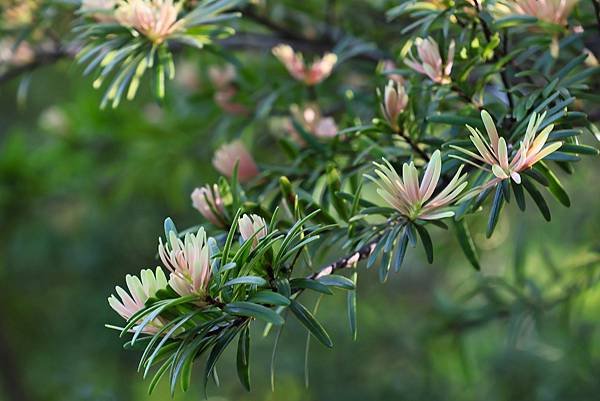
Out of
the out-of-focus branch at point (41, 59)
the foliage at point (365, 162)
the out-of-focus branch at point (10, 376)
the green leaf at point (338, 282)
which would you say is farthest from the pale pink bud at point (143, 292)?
the out-of-focus branch at point (10, 376)

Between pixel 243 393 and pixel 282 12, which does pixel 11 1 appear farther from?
pixel 243 393

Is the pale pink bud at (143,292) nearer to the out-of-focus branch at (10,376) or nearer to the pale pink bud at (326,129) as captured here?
the pale pink bud at (326,129)

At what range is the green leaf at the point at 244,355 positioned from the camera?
0.59m

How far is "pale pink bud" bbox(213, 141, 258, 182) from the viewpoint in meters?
0.86

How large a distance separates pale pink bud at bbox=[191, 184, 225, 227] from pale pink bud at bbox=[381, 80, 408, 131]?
172mm

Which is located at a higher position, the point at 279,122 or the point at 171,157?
the point at 279,122

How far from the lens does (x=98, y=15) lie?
0.86 m

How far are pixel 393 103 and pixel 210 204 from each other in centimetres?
19

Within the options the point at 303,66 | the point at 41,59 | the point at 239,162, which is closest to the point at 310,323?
the point at 239,162

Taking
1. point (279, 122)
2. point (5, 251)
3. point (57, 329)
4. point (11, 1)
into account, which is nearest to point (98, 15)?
point (11, 1)

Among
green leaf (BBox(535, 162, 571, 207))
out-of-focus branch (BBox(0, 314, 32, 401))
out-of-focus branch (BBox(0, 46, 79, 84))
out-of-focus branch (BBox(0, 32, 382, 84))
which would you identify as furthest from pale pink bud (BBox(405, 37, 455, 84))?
out-of-focus branch (BBox(0, 314, 32, 401))

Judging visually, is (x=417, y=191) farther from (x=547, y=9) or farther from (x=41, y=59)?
(x=41, y=59)

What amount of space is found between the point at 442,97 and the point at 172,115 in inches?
30.9

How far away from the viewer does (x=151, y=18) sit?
2.45ft
